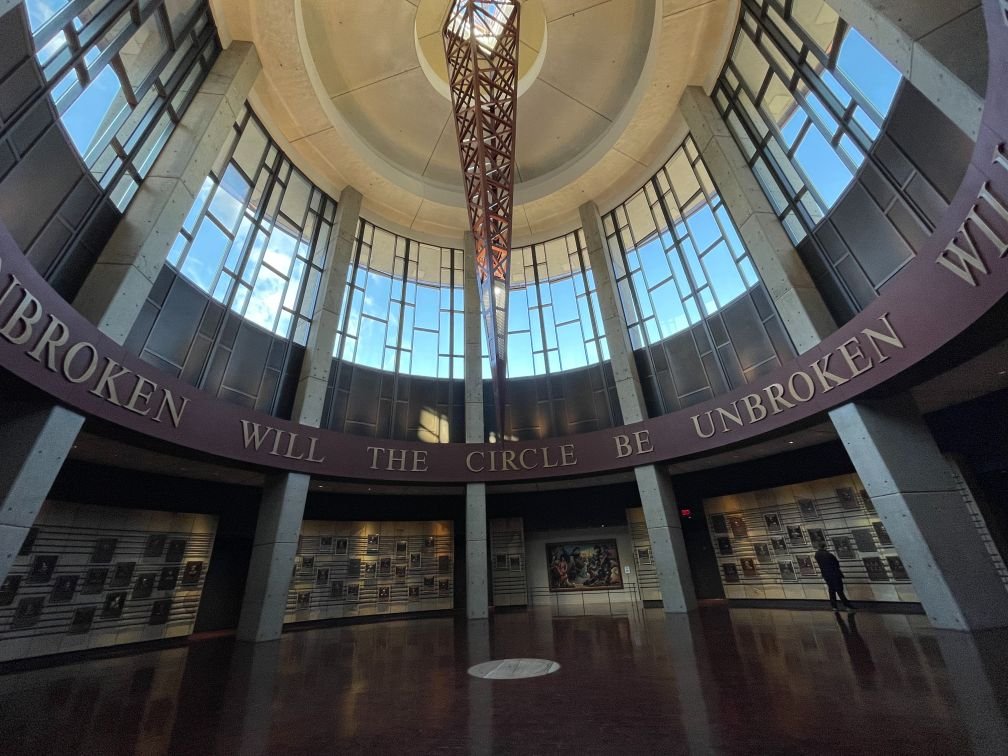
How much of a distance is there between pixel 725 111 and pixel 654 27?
3883 millimetres

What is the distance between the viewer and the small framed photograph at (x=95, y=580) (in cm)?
1240

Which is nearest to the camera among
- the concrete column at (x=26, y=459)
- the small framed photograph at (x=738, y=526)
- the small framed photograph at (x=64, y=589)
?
the concrete column at (x=26, y=459)

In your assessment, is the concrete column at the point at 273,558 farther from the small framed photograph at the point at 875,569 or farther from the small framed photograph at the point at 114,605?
the small framed photograph at the point at 875,569

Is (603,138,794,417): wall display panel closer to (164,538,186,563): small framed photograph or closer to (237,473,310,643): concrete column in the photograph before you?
(237,473,310,643): concrete column

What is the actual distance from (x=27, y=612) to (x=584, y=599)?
18.6 m

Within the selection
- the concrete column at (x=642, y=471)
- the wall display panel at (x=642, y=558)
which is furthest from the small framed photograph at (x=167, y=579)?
the wall display panel at (x=642, y=558)

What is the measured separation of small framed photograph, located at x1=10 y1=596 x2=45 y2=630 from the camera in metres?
10.8

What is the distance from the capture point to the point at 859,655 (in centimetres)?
652

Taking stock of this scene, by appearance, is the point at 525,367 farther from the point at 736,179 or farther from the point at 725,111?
the point at 725,111

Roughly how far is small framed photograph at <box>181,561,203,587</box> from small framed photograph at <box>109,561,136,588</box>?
5.16ft

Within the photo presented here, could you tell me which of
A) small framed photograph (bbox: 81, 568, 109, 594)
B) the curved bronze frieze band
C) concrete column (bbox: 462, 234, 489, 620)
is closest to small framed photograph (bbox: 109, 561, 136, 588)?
small framed photograph (bbox: 81, 568, 109, 594)

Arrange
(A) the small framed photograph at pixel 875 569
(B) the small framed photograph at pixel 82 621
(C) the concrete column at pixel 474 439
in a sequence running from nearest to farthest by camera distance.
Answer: (B) the small framed photograph at pixel 82 621 < (A) the small framed photograph at pixel 875 569 < (C) the concrete column at pixel 474 439

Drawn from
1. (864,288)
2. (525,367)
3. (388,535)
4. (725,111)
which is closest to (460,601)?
(388,535)

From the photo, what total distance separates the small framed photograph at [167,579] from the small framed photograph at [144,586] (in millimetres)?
227
